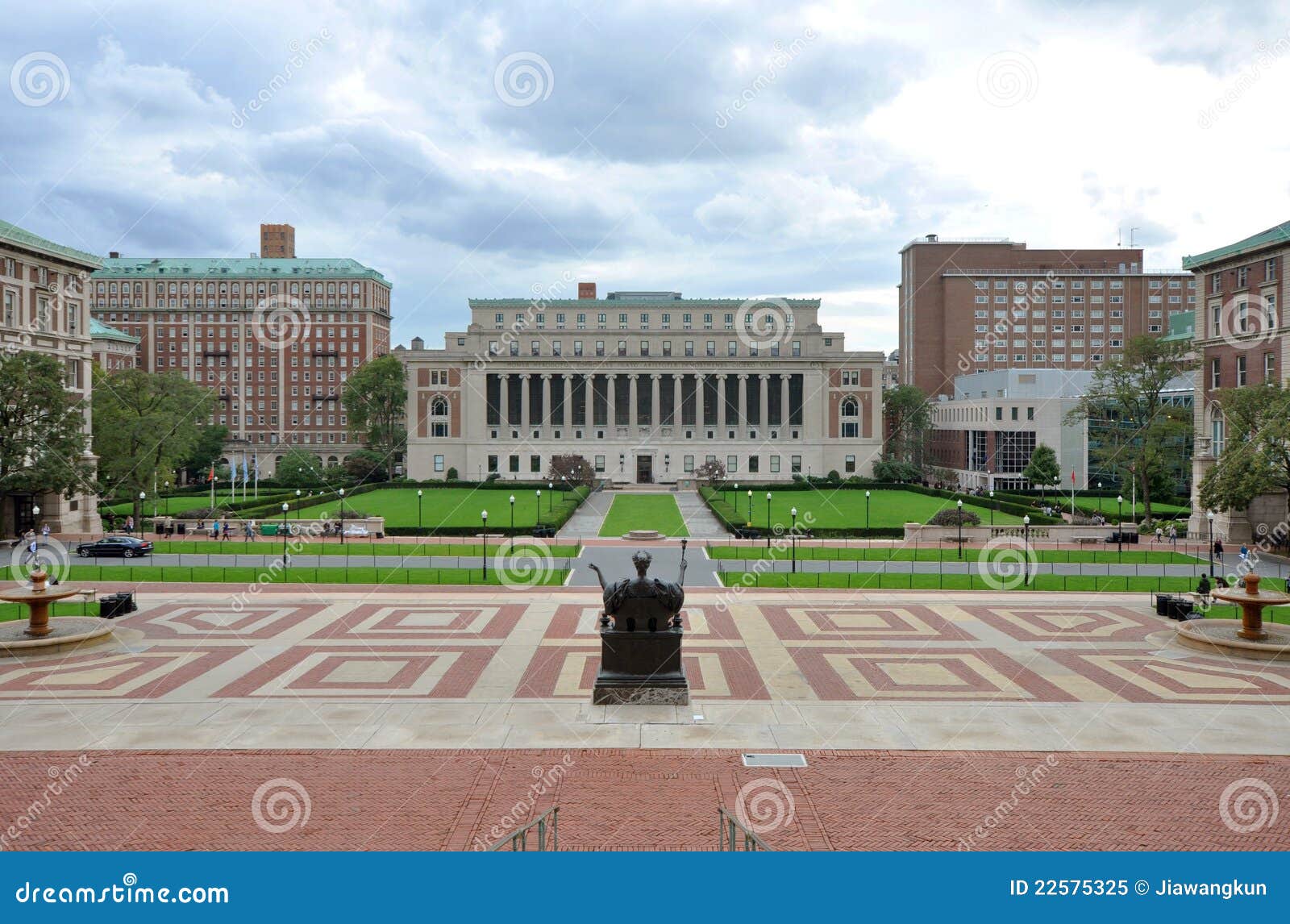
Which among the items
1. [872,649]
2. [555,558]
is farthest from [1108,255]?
[872,649]

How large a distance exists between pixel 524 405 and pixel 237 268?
54.0 m

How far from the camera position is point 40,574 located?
25.8m

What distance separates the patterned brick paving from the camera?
13820 mm

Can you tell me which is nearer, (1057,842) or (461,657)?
(1057,842)

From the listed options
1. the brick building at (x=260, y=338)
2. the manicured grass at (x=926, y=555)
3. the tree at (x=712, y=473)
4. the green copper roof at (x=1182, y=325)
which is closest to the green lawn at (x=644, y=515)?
the tree at (x=712, y=473)

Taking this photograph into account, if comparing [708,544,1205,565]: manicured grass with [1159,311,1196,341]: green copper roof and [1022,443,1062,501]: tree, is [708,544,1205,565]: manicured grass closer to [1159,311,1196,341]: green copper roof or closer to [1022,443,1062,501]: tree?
[1022,443,1062,501]: tree

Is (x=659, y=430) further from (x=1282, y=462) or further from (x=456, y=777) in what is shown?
(x=456, y=777)

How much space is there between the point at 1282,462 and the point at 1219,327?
13578mm

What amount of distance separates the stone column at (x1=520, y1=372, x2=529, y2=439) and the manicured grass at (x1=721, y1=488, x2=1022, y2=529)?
2606 centimetres

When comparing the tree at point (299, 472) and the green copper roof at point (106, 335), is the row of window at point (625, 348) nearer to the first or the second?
the tree at point (299, 472)

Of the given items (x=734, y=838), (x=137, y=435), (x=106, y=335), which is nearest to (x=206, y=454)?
(x=106, y=335)

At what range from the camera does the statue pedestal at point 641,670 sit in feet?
68.4

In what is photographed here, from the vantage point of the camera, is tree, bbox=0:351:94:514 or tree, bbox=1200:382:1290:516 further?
tree, bbox=0:351:94:514

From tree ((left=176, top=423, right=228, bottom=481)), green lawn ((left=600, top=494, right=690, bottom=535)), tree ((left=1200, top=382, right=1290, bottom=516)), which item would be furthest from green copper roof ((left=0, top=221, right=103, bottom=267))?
Result: tree ((left=1200, top=382, right=1290, bottom=516))
